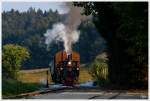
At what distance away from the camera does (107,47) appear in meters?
43.7

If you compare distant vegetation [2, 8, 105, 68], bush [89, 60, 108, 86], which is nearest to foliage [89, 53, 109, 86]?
bush [89, 60, 108, 86]

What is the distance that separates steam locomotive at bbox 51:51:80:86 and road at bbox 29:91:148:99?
290mm

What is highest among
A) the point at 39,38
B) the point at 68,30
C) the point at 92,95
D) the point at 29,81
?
the point at 68,30

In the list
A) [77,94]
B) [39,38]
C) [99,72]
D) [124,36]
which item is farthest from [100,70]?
[39,38]

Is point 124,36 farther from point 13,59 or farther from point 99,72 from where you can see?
point 13,59

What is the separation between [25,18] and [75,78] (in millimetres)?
1543

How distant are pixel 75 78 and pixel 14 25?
160 centimetres

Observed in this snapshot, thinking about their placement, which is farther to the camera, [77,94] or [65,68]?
[65,68]

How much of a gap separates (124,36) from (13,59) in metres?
2.23

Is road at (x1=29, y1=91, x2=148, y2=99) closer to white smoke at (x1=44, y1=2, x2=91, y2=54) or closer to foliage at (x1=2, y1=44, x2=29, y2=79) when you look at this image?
foliage at (x1=2, y1=44, x2=29, y2=79)

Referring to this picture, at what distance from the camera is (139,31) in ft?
142

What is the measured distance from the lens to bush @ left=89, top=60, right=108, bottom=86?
43.5m

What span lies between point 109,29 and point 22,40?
174 centimetres

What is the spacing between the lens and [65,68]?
4381 centimetres
